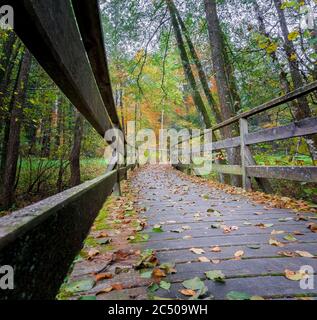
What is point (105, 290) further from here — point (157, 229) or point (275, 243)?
point (275, 243)

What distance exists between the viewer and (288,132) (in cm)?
321

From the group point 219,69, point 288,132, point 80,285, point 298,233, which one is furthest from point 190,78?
point 80,285

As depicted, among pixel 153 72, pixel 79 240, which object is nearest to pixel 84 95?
pixel 79 240

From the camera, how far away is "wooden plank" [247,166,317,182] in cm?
284

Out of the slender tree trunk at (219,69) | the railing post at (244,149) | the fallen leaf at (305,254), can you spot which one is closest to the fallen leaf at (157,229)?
the fallen leaf at (305,254)

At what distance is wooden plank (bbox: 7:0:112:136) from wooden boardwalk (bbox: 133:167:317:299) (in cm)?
104

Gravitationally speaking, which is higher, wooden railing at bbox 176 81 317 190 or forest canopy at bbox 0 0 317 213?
forest canopy at bbox 0 0 317 213

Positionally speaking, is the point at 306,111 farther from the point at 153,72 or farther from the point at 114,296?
the point at 153,72

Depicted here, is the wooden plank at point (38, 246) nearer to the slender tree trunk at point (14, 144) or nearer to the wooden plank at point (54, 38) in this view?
the wooden plank at point (54, 38)

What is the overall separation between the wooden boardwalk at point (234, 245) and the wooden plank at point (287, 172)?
1.43 feet

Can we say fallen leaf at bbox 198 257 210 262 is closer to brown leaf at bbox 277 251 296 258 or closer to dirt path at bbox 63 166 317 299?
dirt path at bbox 63 166 317 299

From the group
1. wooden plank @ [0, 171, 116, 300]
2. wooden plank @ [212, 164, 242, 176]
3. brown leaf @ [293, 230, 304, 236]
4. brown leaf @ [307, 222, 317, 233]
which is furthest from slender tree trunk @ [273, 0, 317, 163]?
wooden plank @ [0, 171, 116, 300]

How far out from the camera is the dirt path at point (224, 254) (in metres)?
1.25

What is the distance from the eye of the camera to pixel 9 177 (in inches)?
236
